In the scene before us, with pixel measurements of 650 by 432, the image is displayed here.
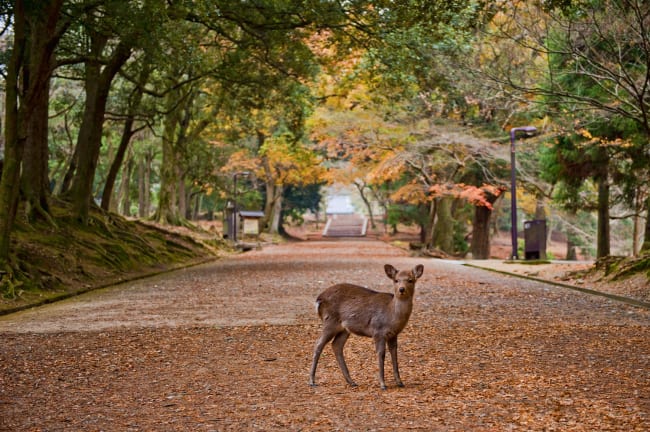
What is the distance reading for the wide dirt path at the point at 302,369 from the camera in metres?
5.74

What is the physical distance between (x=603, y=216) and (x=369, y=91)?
28.3 feet

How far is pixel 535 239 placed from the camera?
29469 mm

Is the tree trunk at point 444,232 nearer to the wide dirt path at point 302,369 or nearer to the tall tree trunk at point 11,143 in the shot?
the wide dirt path at point 302,369

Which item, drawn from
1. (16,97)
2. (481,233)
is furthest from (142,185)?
(16,97)

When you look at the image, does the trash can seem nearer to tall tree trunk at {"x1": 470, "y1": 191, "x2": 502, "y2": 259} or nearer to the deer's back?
tall tree trunk at {"x1": 470, "y1": 191, "x2": 502, "y2": 259}

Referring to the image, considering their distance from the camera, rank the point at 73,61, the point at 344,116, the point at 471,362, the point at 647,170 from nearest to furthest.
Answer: the point at 471,362, the point at 73,61, the point at 647,170, the point at 344,116

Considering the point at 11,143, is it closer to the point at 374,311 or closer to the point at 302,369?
the point at 302,369

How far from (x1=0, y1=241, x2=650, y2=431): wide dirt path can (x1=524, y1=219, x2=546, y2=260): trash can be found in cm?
1500

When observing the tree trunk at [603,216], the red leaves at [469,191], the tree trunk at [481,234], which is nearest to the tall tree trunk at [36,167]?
the tree trunk at [603,216]

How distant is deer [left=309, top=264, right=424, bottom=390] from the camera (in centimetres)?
627

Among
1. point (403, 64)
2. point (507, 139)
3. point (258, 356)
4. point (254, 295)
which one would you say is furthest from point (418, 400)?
point (507, 139)

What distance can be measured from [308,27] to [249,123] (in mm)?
20294

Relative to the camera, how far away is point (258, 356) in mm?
8633

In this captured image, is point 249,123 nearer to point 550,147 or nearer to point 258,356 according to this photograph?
point 550,147
